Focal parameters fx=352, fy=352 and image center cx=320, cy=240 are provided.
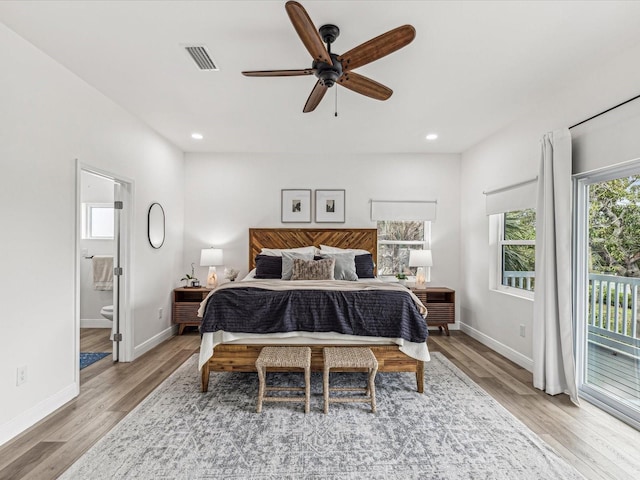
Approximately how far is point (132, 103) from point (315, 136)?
2052 mm

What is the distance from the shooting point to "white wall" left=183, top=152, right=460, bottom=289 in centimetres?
530

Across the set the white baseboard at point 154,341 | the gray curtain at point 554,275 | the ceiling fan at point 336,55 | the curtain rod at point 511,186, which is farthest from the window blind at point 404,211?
the white baseboard at point 154,341

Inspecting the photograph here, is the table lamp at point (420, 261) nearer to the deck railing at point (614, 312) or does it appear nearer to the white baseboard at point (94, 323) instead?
the deck railing at point (614, 312)

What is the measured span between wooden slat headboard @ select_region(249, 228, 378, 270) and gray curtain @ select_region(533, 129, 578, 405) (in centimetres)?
244

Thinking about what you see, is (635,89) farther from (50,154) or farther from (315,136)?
(50,154)

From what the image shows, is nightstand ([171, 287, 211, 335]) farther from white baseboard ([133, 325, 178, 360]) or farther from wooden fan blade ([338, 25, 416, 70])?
wooden fan blade ([338, 25, 416, 70])

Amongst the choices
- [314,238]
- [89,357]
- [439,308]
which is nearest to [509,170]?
[439,308]

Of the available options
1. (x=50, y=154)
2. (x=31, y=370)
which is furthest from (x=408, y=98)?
(x=31, y=370)

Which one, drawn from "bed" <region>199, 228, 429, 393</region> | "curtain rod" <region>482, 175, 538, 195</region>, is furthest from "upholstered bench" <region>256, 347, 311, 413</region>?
"curtain rod" <region>482, 175, 538, 195</region>

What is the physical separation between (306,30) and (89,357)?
3.97 meters

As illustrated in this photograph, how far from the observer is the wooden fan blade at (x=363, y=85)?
229 centimetres

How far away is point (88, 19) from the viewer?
2.17 m

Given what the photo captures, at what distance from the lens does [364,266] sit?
4703 mm

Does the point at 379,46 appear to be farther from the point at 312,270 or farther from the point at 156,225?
the point at 156,225
